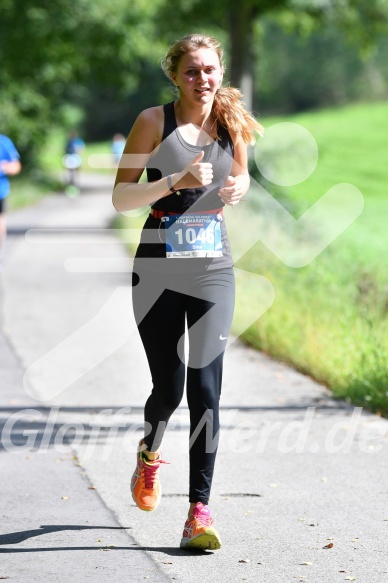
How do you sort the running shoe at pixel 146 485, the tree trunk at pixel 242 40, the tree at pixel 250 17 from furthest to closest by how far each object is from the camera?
the tree at pixel 250 17 < the tree trunk at pixel 242 40 < the running shoe at pixel 146 485

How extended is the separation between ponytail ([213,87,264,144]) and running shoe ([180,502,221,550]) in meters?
1.52

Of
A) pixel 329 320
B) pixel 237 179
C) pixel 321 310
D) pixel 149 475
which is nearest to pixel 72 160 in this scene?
pixel 321 310

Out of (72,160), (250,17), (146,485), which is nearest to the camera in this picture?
(146,485)

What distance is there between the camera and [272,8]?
29.8 meters

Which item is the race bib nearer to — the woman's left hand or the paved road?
the woman's left hand

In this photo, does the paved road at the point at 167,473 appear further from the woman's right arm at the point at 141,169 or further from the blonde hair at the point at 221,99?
the blonde hair at the point at 221,99

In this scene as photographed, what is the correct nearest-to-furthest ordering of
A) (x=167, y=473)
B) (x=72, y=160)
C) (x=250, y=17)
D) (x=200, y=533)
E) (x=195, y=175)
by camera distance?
(x=195, y=175), (x=200, y=533), (x=167, y=473), (x=250, y=17), (x=72, y=160)

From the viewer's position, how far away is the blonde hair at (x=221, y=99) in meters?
4.80

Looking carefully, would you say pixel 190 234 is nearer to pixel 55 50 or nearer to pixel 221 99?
pixel 221 99

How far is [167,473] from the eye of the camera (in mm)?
6098

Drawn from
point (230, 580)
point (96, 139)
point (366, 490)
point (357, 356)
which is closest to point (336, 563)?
point (230, 580)

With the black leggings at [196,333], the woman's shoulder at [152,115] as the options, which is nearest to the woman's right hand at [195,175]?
the woman's shoulder at [152,115]

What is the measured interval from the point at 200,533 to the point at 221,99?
1.73 m

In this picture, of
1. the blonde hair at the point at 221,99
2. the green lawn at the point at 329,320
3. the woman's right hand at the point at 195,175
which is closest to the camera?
the woman's right hand at the point at 195,175
